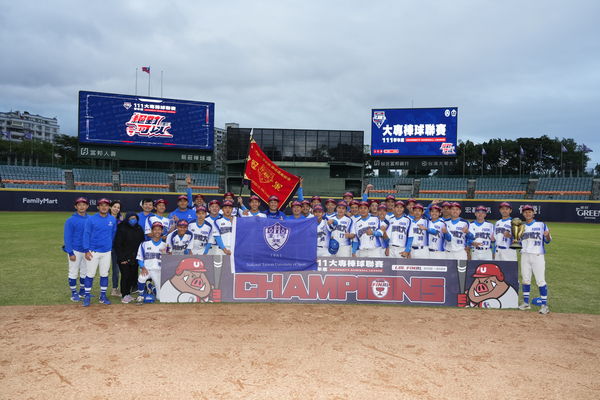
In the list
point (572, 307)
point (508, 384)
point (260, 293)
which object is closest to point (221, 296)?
point (260, 293)

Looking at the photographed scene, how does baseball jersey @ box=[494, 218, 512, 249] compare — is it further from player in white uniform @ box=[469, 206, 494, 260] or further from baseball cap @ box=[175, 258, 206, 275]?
baseball cap @ box=[175, 258, 206, 275]

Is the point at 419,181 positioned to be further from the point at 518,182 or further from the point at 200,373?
the point at 200,373

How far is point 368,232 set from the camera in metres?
8.67

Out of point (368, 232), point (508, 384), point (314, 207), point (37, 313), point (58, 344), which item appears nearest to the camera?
point (508, 384)

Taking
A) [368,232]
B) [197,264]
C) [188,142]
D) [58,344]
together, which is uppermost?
[188,142]

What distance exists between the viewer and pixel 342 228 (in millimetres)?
9320

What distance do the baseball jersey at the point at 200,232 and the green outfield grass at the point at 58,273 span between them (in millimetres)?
2968

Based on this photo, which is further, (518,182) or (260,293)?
(518,182)

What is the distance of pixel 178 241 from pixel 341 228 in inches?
156

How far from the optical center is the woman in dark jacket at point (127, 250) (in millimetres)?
8141

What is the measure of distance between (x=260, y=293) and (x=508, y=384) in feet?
16.5

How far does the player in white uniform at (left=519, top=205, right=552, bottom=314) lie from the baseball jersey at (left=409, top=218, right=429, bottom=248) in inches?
81.7

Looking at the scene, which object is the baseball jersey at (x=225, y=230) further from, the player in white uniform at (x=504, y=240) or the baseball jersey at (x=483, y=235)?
the player in white uniform at (x=504, y=240)

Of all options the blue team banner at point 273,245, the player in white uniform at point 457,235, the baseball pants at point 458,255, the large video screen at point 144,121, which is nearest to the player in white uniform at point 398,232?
the player in white uniform at point 457,235
